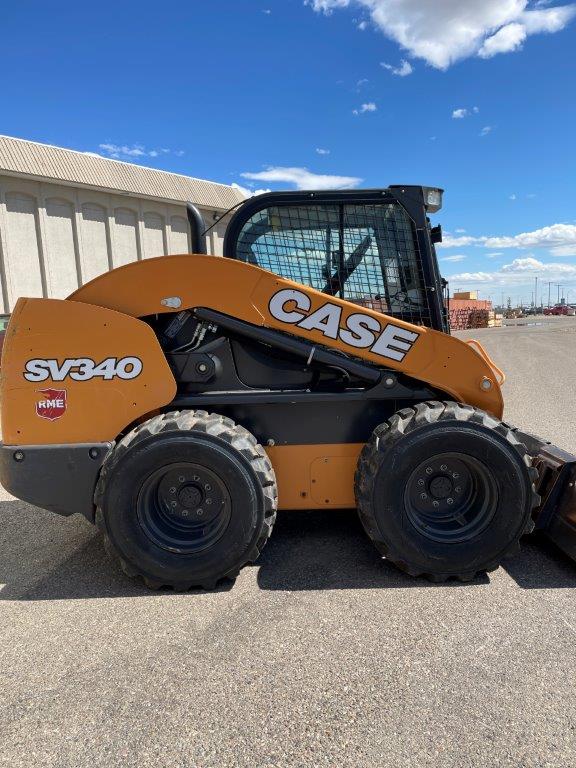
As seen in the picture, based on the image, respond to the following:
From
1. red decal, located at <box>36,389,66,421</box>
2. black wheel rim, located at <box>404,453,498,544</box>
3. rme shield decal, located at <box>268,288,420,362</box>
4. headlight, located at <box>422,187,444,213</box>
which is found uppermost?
headlight, located at <box>422,187,444,213</box>

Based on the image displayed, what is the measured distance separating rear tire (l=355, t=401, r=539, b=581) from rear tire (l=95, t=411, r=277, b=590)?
717mm

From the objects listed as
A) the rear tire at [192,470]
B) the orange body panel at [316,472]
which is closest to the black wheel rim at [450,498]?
the orange body panel at [316,472]

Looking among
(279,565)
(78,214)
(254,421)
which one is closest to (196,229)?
(254,421)

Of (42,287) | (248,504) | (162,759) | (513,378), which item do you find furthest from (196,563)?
(42,287)

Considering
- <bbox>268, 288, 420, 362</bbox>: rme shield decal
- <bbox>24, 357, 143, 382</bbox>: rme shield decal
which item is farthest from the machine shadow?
<bbox>268, 288, 420, 362</bbox>: rme shield decal

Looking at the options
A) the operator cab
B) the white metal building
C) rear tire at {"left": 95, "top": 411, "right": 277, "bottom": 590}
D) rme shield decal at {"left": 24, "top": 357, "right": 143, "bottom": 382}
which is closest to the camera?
rear tire at {"left": 95, "top": 411, "right": 277, "bottom": 590}

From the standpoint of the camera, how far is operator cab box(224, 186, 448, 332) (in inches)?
150

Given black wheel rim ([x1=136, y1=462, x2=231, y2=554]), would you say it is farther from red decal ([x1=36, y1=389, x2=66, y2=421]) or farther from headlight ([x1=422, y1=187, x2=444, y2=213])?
headlight ([x1=422, y1=187, x2=444, y2=213])

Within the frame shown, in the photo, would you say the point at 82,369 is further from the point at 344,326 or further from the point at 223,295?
the point at 344,326

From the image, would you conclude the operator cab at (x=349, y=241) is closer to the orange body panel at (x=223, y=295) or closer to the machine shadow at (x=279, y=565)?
the orange body panel at (x=223, y=295)

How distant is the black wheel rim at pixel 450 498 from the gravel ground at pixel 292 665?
34cm

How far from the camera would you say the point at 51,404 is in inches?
135

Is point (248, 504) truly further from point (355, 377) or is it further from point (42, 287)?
point (42, 287)

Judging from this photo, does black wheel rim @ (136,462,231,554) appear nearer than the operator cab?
Result: Yes
